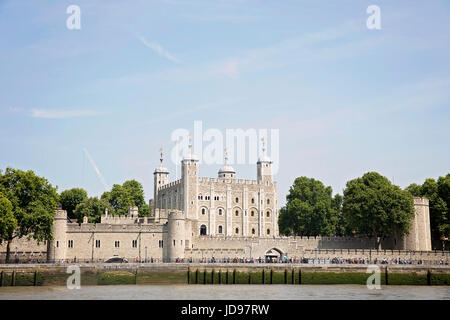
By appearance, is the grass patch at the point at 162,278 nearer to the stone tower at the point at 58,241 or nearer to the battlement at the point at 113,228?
the battlement at the point at 113,228

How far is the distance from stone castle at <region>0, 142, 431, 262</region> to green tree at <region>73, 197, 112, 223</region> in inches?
110

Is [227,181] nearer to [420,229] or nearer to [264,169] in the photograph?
[264,169]

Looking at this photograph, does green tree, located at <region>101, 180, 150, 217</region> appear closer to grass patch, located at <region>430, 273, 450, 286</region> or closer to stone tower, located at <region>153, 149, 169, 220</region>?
stone tower, located at <region>153, 149, 169, 220</region>

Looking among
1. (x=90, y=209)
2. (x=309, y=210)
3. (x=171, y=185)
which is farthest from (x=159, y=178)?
Answer: (x=309, y=210)

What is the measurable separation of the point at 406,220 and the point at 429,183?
29.5 ft

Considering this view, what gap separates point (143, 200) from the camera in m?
82.2

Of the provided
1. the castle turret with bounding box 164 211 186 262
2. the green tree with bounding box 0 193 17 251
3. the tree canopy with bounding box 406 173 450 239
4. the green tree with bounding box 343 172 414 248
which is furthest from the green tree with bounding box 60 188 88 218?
the tree canopy with bounding box 406 173 450 239

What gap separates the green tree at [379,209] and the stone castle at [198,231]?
172 cm

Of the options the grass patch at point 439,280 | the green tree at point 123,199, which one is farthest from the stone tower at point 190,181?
the grass patch at point 439,280

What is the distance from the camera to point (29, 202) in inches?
2140

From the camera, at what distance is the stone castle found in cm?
5722
